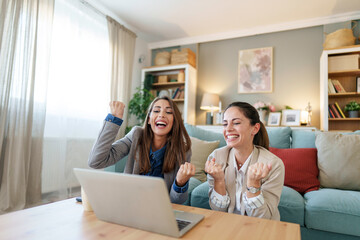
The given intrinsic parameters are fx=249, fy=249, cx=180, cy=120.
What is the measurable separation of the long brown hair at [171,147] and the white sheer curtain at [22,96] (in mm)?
1816

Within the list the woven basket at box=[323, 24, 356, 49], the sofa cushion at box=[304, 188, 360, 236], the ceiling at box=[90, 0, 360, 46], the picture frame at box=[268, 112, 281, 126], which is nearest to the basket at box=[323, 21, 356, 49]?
the woven basket at box=[323, 24, 356, 49]

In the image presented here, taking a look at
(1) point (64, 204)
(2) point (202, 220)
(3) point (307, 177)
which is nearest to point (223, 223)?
(2) point (202, 220)

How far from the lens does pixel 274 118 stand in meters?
3.96

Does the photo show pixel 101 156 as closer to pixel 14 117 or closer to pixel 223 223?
pixel 223 223

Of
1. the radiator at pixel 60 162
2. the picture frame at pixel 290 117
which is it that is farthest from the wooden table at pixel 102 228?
the picture frame at pixel 290 117

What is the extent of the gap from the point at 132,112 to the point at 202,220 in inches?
137

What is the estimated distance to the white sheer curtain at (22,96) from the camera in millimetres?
2432

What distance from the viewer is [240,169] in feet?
4.02

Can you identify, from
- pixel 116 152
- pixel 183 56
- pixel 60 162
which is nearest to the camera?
pixel 116 152

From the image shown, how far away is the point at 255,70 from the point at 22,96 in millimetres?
3463

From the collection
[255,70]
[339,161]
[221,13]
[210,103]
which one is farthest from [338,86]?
[339,161]

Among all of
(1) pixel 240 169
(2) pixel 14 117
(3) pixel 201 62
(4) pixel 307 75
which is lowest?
(1) pixel 240 169

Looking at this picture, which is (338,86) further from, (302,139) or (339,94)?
(302,139)

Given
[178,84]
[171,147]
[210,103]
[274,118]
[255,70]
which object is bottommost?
[171,147]
